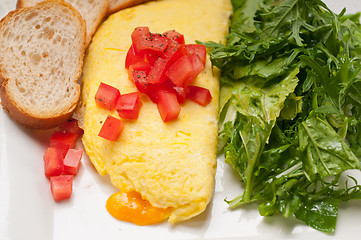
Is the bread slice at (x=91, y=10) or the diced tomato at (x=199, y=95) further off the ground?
the bread slice at (x=91, y=10)

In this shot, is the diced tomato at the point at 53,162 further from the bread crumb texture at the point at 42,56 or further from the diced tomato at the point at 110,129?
the diced tomato at the point at 110,129

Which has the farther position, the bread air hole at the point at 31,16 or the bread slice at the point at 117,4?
the bread slice at the point at 117,4

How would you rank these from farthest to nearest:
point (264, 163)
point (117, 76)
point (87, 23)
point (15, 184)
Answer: point (87, 23) → point (117, 76) → point (264, 163) → point (15, 184)

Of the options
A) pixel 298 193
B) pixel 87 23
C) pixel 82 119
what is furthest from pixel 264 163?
pixel 87 23

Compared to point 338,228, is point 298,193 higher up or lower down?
higher up

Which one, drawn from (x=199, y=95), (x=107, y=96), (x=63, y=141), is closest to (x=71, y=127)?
(x=63, y=141)

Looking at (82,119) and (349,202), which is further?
(82,119)

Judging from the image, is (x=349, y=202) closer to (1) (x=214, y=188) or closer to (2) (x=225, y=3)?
(1) (x=214, y=188)

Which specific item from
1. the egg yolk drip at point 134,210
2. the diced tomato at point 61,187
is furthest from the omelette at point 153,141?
the diced tomato at point 61,187
